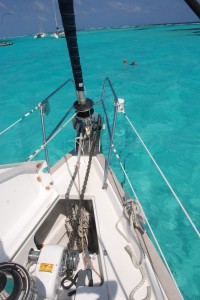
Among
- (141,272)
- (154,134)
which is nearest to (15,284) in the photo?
(141,272)

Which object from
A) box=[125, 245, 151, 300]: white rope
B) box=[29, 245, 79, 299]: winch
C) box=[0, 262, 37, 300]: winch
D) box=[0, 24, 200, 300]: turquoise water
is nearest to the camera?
box=[0, 262, 37, 300]: winch

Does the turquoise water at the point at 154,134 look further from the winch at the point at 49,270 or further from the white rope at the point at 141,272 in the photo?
the winch at the point at 49,270

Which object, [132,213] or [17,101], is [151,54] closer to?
[17,101]

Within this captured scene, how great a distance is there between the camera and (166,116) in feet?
29.8

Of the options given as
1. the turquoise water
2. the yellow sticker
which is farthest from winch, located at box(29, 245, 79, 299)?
the turquoise water

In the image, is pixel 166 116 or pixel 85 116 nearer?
pixel 85 116

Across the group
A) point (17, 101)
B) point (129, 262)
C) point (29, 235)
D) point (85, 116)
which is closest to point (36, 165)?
point (29, 235)

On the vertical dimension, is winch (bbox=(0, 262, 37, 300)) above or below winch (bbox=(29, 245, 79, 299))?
above

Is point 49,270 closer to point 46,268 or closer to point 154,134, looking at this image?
point 46,268

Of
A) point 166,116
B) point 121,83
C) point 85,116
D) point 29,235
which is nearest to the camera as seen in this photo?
point 29,235

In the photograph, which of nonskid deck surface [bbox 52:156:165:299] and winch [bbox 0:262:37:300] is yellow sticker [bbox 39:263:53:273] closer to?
nonskid deck surface [bbox 52:156:165:299]

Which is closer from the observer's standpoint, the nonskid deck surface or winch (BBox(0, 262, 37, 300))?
winch (BBox(0, 262, 37, 300))

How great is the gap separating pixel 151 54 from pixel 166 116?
15.7m

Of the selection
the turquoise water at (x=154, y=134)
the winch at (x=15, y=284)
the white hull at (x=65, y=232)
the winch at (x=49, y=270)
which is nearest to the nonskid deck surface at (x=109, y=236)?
the white hull at (x=65, y=232)
